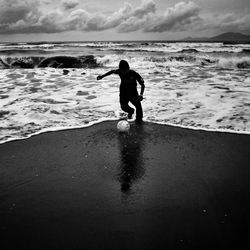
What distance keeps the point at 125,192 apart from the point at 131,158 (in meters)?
1.20

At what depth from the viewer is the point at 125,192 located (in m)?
3.76

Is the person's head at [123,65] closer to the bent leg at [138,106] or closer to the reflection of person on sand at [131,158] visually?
the bent leg at [138,106]

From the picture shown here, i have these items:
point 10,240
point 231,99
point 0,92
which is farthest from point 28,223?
point 0,92

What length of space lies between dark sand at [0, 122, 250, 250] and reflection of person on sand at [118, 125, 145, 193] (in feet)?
0.05

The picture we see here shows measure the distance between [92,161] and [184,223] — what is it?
7.07ft

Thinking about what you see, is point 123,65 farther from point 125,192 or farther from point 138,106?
point 125,192

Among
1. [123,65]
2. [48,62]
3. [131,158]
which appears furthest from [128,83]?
[48,62]

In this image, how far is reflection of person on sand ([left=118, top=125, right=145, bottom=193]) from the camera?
13.6ft

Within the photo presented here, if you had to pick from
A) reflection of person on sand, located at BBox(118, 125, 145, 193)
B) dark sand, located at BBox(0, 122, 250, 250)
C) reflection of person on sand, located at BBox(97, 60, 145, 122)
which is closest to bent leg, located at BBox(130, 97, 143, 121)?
reflection of person on sand, located at BBox(97, 60, 145, 122)

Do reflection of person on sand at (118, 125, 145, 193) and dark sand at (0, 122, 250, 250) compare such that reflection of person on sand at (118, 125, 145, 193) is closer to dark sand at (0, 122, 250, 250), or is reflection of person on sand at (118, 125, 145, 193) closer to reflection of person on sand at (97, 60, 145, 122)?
dark sand at (0, 122, 250, 250)

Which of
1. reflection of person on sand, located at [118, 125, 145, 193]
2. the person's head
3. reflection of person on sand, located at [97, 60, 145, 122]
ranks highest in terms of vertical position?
the person's head

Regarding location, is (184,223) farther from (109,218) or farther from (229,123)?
(229,123)

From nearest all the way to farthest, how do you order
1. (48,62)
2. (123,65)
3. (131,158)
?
1. (131,158)
2. (123,65)
3. (48,62)

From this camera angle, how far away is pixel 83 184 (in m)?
4.02
